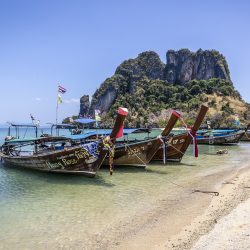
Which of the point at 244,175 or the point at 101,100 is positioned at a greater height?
the point at 101,100

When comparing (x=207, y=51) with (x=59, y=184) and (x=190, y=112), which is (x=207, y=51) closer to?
(x=190, y=112)

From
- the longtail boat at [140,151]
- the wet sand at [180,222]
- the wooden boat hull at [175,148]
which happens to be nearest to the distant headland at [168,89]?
the wooden boat hull at [175,148]

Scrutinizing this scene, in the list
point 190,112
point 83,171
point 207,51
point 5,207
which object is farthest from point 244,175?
point 207,51

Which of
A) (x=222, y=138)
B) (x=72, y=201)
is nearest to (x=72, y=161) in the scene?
(x=72, y=201)

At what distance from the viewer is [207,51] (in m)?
161

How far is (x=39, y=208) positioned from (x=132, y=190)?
441 cm

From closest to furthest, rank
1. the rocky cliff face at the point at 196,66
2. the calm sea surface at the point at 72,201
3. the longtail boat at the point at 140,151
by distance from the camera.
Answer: the calm sea surface at the point at 72,201
the longtail boat at the point at 140,151
the rocky cliff face at the point at 196,66

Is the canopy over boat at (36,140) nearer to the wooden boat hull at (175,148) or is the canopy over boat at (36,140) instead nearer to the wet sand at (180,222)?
the wooden boat hull at (175,148)

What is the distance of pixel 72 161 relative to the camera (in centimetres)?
1822

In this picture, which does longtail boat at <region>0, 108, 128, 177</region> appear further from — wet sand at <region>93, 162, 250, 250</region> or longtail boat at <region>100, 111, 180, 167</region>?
wet sand at <region>93, 162, 250, 250</region>

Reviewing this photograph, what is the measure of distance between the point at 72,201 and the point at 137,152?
8032mm

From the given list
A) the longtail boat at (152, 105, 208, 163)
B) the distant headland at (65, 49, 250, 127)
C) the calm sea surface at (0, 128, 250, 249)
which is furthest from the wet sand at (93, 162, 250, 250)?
the distant headland at (65, 49, 250, 127)

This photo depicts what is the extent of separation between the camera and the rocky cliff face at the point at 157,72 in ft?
522

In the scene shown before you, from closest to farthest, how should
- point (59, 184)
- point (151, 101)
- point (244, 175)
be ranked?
1. point (59, 184)
2. point (244, 175)
3. point (151, 101)
